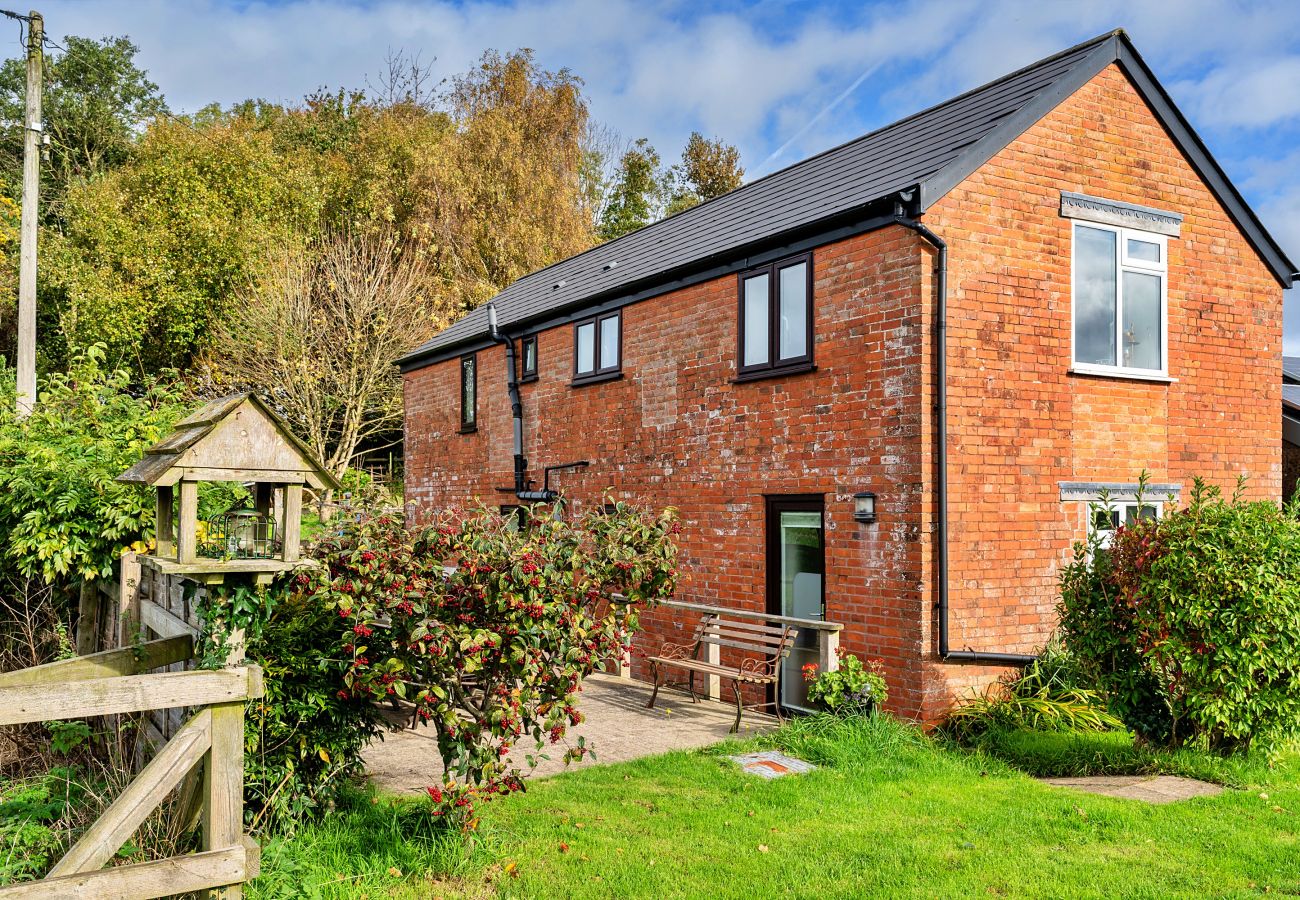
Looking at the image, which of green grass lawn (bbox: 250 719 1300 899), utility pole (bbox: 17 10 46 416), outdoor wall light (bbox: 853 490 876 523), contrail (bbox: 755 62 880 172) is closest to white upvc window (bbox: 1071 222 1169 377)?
outdoor wall light (bbox: 853 490 876 523)

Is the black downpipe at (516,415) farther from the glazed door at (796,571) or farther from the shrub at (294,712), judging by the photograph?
the shrub at (294,712)

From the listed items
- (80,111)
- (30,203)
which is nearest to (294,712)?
A: (30,203)

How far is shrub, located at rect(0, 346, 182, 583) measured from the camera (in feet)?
22.7

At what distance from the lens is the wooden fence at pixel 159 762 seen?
4168mm

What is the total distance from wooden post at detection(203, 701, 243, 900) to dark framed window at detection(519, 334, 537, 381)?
11.7 meters

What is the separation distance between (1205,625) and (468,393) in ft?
45.1

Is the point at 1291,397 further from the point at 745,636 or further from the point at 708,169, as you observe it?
the point at 708,169

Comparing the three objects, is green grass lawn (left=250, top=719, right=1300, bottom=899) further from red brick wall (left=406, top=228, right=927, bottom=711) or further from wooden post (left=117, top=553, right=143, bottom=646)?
red brick wall (left=406, top=228, right=927, bottom=711)

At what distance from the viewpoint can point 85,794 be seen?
21.2 ft

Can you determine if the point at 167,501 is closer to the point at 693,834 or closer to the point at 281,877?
the point at 281,877

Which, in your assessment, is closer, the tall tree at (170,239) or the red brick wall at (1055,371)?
the red brick wall at (1055,371)

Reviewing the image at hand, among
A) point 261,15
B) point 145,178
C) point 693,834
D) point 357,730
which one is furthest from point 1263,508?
point 145,178

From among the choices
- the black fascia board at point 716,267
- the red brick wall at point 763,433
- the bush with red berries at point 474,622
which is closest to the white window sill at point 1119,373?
the red brick wall at point 763,433

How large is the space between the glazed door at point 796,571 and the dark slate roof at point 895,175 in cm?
318
